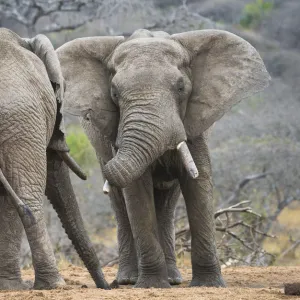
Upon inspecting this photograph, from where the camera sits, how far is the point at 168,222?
9.02 m

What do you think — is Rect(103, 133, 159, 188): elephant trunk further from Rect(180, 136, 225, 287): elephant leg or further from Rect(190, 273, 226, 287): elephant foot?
Rect(190, 273, 226, 287): elephant foot

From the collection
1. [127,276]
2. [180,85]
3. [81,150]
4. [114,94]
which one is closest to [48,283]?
[114,94]

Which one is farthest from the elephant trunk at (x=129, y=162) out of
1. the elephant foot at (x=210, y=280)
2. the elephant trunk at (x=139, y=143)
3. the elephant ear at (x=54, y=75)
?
the elephant foot at (x=210, y=280)

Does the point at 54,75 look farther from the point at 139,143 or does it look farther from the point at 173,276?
the point at 173,276

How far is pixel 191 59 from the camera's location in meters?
8.12

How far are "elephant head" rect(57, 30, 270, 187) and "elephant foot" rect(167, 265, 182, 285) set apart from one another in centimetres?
101

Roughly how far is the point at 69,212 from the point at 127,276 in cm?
172

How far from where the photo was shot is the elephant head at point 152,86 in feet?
23.9

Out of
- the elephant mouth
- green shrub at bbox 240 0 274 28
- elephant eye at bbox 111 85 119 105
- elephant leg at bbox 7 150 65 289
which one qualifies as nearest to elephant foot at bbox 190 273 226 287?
the elephant mouth

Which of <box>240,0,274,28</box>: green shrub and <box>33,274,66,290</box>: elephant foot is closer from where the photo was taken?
<box>33,274,66,290</box>: elephant foot

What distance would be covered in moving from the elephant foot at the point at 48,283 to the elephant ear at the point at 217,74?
180cm

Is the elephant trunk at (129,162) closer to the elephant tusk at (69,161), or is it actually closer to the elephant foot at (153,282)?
the elephant tusk at (69,161)

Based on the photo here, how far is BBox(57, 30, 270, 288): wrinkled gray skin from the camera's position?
24.1ft

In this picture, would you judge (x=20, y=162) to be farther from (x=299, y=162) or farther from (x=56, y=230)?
(x=299, y=162)
